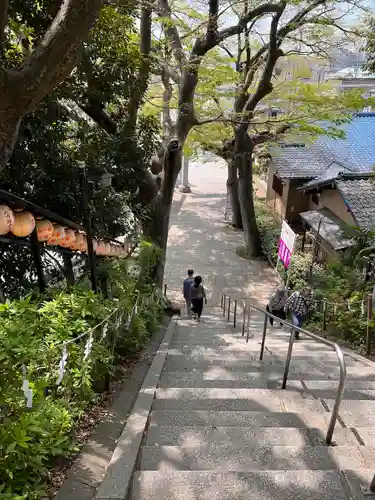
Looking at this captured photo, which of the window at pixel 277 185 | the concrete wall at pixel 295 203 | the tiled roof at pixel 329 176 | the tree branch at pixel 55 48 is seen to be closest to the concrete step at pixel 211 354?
the tree branch at pixel 55 48

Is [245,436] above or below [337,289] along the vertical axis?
above

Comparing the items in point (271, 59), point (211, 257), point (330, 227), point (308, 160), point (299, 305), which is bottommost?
point (211, 257)

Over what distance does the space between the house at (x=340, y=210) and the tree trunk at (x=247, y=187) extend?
2.37 metres

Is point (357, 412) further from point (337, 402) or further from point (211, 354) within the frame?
point (211, 354)

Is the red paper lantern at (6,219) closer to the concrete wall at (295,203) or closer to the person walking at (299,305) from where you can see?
the person walking at (299,305)

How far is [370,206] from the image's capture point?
13773 millimetres

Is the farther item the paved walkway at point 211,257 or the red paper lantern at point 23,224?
the paved walkway at point 211,257

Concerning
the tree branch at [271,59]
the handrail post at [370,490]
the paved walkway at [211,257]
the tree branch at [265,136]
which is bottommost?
the paved walkway at [211,257]

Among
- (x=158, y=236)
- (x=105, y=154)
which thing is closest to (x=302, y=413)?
(x=105, y=154)

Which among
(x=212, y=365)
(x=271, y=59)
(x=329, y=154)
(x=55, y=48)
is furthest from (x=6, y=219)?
(x=329, y=154)

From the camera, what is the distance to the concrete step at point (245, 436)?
3695 mm

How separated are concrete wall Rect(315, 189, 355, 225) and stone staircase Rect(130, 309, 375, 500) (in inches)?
376

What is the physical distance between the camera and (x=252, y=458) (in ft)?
11.3

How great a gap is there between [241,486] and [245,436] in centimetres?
80
